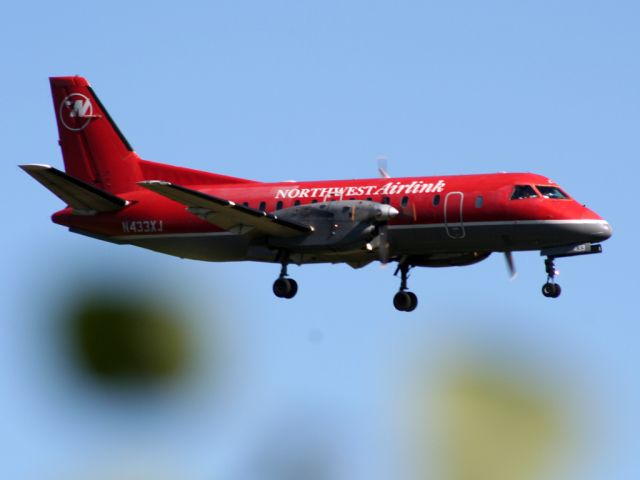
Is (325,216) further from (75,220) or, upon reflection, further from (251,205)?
(75,220)

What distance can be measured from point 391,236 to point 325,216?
1765mm

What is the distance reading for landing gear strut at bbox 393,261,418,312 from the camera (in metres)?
33.2

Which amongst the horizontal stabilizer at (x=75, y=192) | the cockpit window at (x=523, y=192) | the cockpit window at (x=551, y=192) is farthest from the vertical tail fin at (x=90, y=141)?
the cockpit window at (x=551, y=192)

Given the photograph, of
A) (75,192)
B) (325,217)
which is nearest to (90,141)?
(75,192)

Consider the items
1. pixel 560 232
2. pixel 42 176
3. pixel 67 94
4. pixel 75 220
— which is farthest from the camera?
pixel 67 94

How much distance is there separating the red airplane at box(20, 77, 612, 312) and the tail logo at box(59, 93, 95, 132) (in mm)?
997

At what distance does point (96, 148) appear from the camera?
3688 cm

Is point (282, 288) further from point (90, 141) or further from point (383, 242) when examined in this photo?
point (90, 141)

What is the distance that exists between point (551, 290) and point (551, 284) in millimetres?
166

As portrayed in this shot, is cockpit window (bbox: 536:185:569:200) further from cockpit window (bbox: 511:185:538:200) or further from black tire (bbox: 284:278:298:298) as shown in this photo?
black tire (bbox: 284:278:298:298)

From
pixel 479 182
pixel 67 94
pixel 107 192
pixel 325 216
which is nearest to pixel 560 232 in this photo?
pixel 479 182

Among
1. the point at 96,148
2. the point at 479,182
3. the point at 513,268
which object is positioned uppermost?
the point at 96,148

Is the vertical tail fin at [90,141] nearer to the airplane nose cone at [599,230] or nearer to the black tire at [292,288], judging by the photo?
the black tire at [292,288]

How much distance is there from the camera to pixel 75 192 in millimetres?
33812
